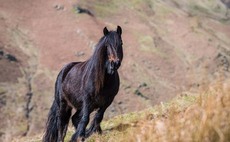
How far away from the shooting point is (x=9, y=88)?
594 feet

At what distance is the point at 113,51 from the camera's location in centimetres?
1084

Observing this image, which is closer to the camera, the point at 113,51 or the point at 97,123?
the point at 113,51

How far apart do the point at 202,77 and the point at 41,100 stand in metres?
181

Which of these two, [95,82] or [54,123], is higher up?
[95,82]

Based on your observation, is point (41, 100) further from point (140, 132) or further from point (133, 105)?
point (140, 132)

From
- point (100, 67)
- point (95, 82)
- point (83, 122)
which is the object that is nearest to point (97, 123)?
point (83, 122)

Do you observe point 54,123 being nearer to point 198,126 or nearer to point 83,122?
point 83,122

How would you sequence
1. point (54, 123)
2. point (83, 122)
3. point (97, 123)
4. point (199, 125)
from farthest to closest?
point (54, 123)
point (97, 123)
point (83, 122)
point (199, 125)

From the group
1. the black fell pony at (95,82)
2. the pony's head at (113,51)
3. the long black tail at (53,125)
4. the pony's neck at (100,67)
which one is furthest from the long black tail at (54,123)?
the pony's head at (113,51)

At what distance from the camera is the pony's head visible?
10.8 metres

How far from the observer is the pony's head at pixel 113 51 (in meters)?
10.8

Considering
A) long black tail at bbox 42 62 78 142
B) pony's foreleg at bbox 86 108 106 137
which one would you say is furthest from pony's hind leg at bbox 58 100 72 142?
pony's foreleg at bbox 86 108 106 137

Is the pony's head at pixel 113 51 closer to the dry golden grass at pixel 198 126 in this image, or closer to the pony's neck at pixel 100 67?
the pony's neck at pixel 100 67

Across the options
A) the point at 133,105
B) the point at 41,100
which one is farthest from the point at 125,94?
the point at 41,100
